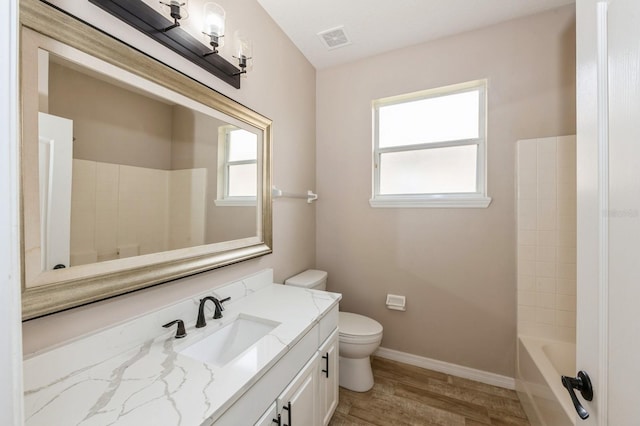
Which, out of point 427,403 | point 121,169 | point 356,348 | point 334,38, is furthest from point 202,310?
point 334,38

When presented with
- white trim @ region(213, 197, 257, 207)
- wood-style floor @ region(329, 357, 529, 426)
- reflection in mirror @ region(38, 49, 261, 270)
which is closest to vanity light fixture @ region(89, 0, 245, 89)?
reflection in mirror @ region(38, 49, 261, 270)

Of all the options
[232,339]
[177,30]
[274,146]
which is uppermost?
[177,30]

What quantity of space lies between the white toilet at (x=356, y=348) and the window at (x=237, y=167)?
0.81 m

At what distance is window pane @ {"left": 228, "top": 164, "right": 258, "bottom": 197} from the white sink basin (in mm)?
708

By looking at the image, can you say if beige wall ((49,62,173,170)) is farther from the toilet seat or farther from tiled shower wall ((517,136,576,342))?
tiled shower wall ((517,136,576,342))

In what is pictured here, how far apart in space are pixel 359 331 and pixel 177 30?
6.69ft

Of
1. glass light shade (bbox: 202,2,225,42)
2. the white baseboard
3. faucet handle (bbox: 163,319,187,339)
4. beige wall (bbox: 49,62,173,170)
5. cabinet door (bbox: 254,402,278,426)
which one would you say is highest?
glass light shade (bbox: 202,2,225,42)

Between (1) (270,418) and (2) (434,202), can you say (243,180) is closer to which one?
(1) (270,418)

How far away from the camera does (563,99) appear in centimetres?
175

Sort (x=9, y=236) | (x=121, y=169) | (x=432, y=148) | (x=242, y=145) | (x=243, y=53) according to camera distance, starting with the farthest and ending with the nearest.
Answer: (x=432, y=148) < (x=242, y=145) < (x=243, y=53) < (x=121, y=169) < (x=9, y=236)

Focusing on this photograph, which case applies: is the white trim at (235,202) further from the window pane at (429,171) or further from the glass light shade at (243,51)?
the window pane at (429,171)

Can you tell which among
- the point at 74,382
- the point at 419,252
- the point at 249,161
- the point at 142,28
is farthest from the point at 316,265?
the point at 142,28

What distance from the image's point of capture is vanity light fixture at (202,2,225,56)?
122cm

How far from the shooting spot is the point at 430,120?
220 cm
